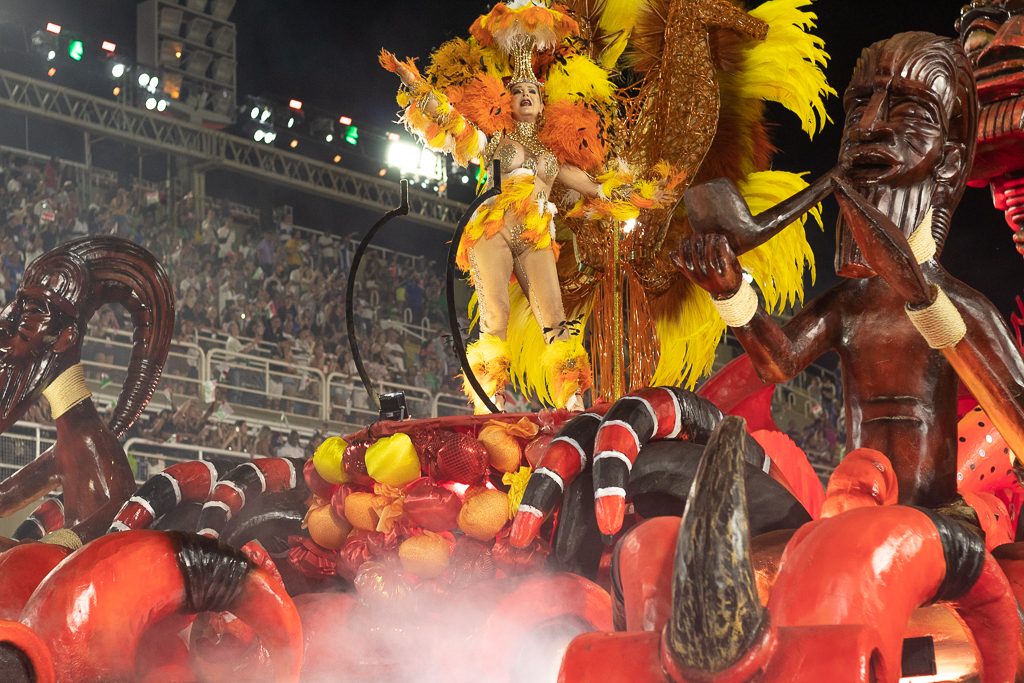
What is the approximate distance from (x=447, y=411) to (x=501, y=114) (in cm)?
683

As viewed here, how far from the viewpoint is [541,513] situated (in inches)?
80.4

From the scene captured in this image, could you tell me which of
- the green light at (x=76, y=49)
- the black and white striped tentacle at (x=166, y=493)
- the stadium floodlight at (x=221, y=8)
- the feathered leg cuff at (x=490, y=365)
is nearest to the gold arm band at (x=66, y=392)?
the black and white striped tentacle at (x=166, y=493)

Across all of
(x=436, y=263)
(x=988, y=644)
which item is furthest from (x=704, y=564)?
(x=436, y=263)

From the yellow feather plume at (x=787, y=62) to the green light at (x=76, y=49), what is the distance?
34.0ft

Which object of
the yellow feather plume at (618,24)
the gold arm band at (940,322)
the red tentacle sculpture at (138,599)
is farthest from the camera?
the yellow feather plume at (618,24)

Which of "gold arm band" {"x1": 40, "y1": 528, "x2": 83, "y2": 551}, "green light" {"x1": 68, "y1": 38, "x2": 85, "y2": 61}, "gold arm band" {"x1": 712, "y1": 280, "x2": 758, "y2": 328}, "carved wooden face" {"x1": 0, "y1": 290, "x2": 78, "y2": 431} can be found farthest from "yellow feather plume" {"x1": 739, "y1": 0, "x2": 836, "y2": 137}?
"green light" {"x1": 68, "y1": 38, "x2": 85, "y2": 61}

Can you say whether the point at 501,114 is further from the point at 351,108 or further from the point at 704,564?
the point at 351,108

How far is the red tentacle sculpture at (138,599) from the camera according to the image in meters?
1.65

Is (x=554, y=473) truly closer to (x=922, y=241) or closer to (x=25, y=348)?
(x=922, y=241)

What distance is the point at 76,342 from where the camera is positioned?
9.68 feet

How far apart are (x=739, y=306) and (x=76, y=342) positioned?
66.6 inches

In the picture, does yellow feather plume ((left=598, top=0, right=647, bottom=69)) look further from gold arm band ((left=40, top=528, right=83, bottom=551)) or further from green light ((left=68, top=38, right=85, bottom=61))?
green light ((left=68, top=38, right=85, bottom=61))

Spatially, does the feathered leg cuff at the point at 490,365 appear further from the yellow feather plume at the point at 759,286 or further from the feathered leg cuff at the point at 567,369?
the yellow feather plume at the point at 759,286

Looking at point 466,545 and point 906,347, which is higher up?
point 906,347
